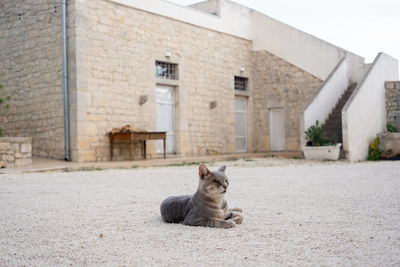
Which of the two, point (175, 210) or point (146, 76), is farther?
point (146, 76)

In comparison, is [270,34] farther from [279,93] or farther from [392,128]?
[392,128]

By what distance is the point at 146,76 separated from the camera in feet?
39.5

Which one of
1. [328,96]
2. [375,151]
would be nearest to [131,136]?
[328,96]

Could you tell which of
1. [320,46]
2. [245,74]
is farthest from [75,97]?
[320,46]

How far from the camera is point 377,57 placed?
12.4 metres

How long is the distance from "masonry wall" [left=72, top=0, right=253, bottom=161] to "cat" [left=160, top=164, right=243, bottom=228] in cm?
756

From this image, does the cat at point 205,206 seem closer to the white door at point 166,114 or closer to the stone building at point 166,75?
the stone building at point 166,75

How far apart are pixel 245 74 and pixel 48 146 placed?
24.9 feet

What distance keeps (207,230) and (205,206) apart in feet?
0.57

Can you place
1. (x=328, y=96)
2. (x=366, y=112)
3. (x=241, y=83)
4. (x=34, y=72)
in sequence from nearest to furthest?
(x=34, y=72)
(x=366, y=112)
(x=328, y=96)
(x=241, y=83)

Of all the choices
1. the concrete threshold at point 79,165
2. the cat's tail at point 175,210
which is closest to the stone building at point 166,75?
the concrete threshold at point 79,165

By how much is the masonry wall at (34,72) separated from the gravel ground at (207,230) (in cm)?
590

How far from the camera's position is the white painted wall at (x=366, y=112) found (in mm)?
10797

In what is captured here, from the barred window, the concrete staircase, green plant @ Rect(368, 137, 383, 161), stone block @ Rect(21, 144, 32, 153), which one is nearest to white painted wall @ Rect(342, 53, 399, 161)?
green plant @ Rect(368, 137, 383, 161)
